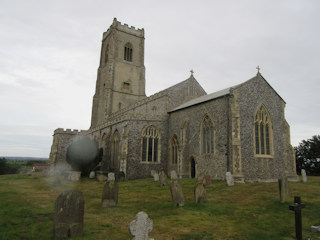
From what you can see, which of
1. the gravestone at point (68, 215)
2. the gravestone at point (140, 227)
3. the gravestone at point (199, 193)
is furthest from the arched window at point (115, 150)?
the gravestone at point (140, 227)

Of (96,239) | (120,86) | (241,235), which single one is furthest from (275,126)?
(120,86)

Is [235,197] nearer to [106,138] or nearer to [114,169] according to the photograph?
[114,169]

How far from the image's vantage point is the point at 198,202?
33.1 feet

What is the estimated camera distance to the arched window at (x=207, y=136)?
60.5ft


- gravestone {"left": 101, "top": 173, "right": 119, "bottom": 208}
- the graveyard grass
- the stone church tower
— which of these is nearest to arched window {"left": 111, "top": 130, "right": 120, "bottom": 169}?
the stone church tower

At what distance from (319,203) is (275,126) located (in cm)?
1023

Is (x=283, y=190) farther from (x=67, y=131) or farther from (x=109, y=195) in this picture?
(x=67, y=131)

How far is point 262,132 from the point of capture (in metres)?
18.1

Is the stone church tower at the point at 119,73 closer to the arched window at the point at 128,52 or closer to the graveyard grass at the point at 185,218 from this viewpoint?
the arched window at the point at 128,52

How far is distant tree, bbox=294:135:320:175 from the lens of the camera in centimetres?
2595

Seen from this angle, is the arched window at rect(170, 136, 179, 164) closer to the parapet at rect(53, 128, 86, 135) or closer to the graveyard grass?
the graveyard grass

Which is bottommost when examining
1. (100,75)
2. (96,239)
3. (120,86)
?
(96,239)

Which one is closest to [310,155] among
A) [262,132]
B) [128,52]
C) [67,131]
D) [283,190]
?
[262,132]

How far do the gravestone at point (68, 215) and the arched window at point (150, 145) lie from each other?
15899 mm
